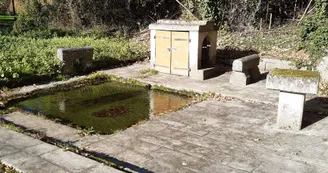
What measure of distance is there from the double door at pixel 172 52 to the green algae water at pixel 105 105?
165 centimetres

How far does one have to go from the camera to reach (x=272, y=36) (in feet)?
45.6

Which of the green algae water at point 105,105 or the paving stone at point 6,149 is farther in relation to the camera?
the green algae water at point 105,105

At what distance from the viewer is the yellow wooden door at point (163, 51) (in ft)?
35.0

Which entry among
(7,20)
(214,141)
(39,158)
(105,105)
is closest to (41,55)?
(105,105)

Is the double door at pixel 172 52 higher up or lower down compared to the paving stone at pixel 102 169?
higher up

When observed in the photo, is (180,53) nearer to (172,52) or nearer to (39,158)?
(172,52)

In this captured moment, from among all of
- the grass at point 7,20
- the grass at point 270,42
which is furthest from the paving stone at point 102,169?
the grass at point 7,20

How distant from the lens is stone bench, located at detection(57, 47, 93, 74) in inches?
403

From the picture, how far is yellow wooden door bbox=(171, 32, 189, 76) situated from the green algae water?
1.66m

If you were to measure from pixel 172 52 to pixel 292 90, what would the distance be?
5.37m

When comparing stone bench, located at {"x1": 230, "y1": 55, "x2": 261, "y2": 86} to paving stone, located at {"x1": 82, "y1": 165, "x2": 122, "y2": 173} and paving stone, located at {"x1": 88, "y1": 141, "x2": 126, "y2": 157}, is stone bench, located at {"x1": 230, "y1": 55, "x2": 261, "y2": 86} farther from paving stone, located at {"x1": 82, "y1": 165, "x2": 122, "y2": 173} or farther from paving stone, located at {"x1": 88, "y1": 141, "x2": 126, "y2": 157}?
paving stone, located at {"x1": 82, "y1": 165, "x2": 122, "y2": 173}

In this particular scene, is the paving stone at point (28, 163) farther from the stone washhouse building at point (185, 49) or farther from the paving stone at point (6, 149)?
the stone washhouse building at point (185, 49)

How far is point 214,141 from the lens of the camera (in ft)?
18.4

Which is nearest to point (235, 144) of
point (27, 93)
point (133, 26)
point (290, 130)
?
point (290, 130)
